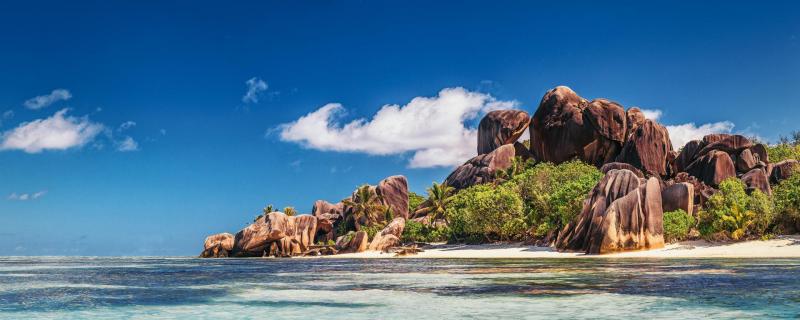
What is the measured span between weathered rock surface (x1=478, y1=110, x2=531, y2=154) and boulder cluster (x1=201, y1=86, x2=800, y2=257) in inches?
6.7

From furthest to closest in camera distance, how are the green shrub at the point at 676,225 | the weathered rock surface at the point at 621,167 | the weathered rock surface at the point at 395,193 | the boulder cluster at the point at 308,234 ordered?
the weathered rock surface at the point at 395,193, the boulder cluster at the point at 308,234, the weathered rock surface at the point at 621,167, the green shrub at the point at 676,225

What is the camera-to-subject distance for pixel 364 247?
260 ft

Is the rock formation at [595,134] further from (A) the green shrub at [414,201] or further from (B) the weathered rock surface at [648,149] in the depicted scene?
(A) the green shrub at [414,201]

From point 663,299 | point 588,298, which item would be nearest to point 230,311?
point 588,298

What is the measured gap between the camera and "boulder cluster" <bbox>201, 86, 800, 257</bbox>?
50.5 metres

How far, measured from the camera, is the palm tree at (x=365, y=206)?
97281 mm

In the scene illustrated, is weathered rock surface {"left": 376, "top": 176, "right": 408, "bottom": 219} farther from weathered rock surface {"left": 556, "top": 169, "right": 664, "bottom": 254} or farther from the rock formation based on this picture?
weathered rock surface {"left": 556, "top": 169, "right": 664, "bottom": 254}

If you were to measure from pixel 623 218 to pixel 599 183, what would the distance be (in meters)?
5.94

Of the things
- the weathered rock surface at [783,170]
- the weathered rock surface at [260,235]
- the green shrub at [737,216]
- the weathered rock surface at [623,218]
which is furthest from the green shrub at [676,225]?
the weathered rock surface at [260,235]

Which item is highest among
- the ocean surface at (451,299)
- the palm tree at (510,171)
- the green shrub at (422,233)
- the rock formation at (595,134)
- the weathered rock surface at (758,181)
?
the rock formation at (595,134)

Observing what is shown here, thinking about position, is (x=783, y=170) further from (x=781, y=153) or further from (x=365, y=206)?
(x=365, y=206)

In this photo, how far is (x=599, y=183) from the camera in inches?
2156

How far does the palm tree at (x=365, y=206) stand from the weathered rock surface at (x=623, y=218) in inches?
1892

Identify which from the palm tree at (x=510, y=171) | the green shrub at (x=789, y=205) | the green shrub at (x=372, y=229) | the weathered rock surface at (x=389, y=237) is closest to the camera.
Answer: the green shrub at (x=789, y=205)
